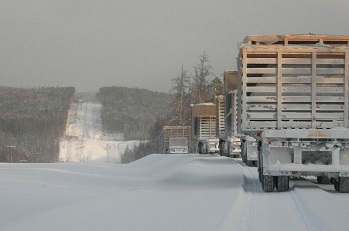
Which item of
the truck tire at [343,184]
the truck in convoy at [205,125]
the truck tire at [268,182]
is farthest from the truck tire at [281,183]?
the truck in convoy at [205,125]

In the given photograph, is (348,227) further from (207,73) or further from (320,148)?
(207,73)

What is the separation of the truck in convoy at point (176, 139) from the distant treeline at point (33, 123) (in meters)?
61.8

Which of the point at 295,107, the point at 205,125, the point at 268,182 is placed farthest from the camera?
the point at 205,125

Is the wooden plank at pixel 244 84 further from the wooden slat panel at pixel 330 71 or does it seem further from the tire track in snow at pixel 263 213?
the tire track in snow at pixel 263 213

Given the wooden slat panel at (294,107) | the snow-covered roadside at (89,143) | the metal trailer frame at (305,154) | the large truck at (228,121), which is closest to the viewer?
the metal trailer frame at (305,154)

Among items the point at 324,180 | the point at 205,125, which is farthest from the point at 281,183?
the point at 205,125

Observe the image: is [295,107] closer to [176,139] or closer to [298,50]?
[298,50]

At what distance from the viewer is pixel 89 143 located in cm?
15450

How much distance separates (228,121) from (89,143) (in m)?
124

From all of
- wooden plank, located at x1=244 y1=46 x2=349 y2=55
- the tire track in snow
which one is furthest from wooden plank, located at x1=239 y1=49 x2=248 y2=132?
the tire track in snow

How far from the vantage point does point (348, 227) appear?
7.94m

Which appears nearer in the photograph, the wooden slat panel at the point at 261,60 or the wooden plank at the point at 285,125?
the wooden plank at the point at 285,125

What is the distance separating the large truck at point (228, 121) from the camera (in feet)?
100

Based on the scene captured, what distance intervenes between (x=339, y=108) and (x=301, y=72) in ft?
3.84
